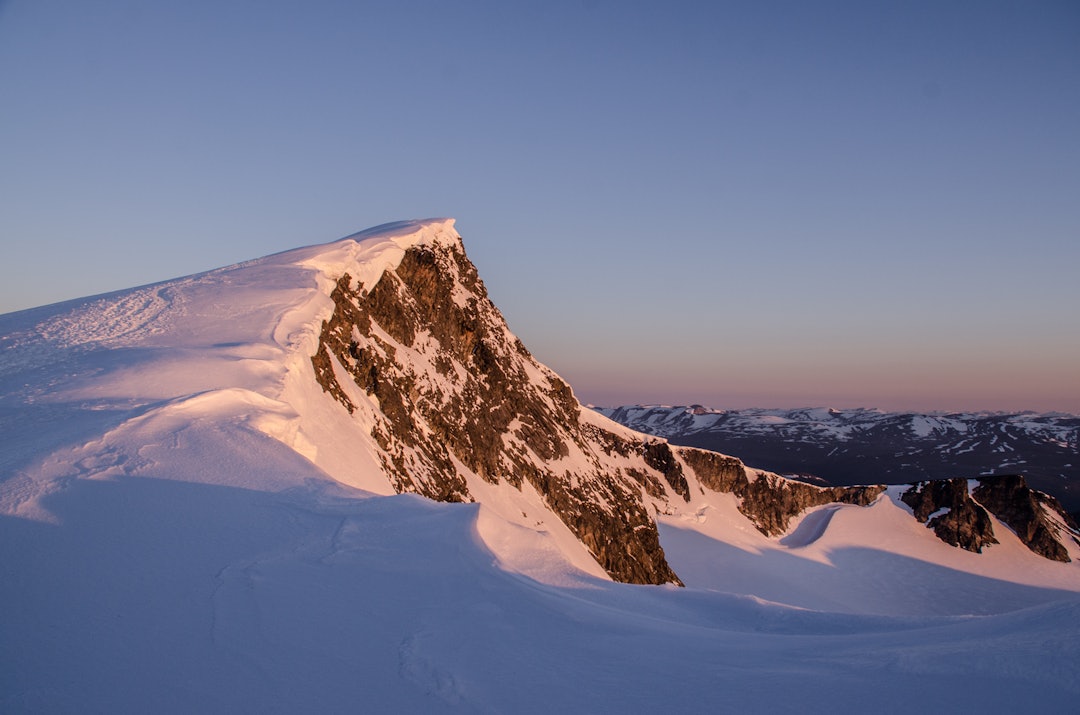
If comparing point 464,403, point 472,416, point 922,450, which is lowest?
point 922,450

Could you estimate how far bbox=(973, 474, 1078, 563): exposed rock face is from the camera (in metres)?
62.7

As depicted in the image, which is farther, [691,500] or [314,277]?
[691,500]

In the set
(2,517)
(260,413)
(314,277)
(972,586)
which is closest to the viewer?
(2,517)

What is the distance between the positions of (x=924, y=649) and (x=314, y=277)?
2160cm

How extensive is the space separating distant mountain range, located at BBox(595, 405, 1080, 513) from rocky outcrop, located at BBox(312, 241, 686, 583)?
77.0 metres

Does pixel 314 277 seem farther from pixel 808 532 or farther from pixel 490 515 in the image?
pixel 808 532

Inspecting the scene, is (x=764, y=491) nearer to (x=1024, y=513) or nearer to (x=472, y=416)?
(x=1024, y=513)

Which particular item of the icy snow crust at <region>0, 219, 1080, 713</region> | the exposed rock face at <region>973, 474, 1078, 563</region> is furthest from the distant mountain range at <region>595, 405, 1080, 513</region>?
Answer: the icy snow crust at <region>0, 219, 1080, 713</region>

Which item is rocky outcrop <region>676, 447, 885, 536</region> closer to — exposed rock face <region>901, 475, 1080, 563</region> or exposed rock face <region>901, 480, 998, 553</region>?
exposed rock face <region>901, 480, 998, 553</region>

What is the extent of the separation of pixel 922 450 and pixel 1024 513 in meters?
112

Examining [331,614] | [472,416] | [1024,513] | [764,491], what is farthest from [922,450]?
[331,614]

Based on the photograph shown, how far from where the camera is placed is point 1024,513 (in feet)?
210

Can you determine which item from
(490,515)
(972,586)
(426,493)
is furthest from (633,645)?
(972,586)

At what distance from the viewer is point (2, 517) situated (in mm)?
5656
